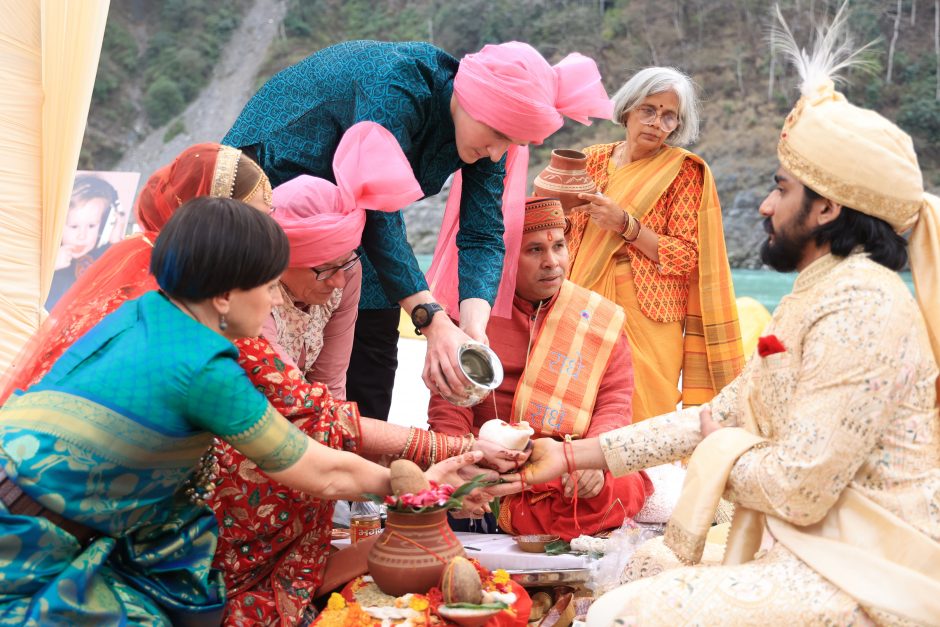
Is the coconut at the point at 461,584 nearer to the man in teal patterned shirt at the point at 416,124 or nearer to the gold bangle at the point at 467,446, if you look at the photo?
the gold bangle at the point at 467,446

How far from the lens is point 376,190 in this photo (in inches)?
117

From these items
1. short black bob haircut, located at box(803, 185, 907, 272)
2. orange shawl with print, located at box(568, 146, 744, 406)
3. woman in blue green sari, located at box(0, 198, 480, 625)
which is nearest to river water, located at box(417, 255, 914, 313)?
orange shawl with print, located at box(568, 146, 744, 406)

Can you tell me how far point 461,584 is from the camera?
2434mm

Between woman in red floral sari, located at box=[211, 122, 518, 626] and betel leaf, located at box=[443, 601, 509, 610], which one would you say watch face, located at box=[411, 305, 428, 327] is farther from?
betel leaf, located at box=[443, 601, 509, 610]

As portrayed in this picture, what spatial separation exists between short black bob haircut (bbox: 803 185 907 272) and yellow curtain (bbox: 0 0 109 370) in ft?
14.6

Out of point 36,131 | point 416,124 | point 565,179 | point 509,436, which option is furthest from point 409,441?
point 36,131

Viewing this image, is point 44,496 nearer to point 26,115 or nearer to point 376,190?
point 376,190

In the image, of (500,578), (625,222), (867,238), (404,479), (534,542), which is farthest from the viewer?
(625,222)

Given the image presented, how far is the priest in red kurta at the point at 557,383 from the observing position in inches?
137

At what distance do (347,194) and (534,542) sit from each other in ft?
4.59

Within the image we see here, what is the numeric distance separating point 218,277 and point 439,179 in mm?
1610

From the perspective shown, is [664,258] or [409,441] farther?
[664,258]

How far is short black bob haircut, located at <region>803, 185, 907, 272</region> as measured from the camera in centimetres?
227

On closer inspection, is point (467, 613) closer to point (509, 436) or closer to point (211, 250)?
point (509, 436)
